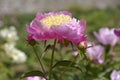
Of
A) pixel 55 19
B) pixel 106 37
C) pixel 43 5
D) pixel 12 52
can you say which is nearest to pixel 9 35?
pixel 12 52

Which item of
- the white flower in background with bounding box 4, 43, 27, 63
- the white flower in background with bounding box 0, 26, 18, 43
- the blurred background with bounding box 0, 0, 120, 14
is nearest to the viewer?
the white flower in background with bounding box 4, 43, 27, 63

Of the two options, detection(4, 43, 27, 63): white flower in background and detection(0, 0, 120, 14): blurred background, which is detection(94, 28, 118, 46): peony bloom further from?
detection(0, 0, 120, 14): blurred background

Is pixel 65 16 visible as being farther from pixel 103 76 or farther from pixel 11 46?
pixel 11 46

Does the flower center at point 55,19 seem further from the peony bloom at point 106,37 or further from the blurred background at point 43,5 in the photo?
the blurred background at point 43,5

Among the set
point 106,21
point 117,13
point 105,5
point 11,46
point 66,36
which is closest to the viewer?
point 66,36

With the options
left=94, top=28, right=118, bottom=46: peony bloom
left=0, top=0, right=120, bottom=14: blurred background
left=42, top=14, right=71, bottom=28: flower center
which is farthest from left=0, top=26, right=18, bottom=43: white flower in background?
left=0, top=0, right=120, bottom=14: blurred background

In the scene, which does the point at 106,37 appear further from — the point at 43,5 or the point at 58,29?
the point at 43,5

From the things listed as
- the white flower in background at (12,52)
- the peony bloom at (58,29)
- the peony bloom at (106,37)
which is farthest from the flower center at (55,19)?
the white flower in background at (12,52)

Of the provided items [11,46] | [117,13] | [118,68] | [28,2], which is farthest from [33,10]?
[118,68]
